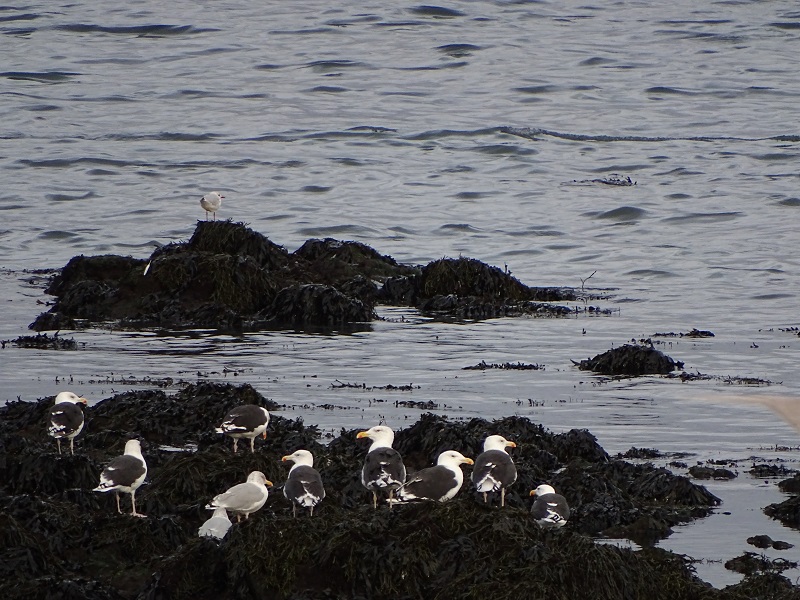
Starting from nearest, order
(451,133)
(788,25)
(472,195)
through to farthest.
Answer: (472,195)
(451,133)
(788,25)

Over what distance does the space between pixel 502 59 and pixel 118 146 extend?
15.0 m

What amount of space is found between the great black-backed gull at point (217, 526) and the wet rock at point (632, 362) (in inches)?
259

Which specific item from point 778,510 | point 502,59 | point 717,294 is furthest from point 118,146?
point 778,510

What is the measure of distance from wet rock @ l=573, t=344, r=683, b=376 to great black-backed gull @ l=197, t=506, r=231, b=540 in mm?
6587

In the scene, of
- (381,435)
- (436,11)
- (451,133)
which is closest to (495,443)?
(381,435)

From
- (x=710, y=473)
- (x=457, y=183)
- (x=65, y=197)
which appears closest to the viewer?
(x=710, y=473)

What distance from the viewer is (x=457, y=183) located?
3170 cm

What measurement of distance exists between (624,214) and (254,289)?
12.2 metres

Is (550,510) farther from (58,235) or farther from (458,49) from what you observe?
(458,49)

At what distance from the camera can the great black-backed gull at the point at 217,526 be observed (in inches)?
322

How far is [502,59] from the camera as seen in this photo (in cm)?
4547

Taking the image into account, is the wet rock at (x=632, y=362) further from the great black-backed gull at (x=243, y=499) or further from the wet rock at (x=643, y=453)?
the great black-backed gull at (x=243, y=499)

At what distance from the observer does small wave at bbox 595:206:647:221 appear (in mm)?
27516

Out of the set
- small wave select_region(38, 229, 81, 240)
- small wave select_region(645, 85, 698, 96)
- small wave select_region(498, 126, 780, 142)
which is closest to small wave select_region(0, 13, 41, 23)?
small wave select_region(498, 126, 780, 142)
